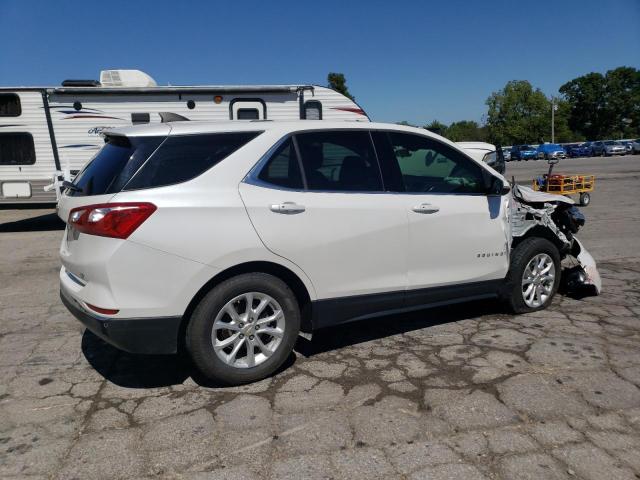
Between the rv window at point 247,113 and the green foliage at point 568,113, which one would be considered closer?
the rv window at point 247,113

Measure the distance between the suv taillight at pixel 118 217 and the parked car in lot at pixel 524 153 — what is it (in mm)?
54125

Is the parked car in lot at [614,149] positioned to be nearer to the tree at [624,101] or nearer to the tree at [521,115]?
the tree at [521,115]

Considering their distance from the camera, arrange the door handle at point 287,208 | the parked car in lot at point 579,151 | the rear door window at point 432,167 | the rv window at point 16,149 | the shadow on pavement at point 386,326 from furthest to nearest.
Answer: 1. the parked car in lot at point 579,151
2. the rv window at point 16,149
3. the shadow on pavement at point 386,326
4. the rear door window at point 432,167
5. the door handle at point 287,208

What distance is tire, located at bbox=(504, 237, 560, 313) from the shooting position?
4699 millimetres

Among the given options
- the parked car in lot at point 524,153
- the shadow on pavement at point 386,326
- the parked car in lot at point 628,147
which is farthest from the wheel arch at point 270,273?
the parked car in lot at point 628,147

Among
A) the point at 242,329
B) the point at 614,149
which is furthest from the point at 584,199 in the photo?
the point at 614,149

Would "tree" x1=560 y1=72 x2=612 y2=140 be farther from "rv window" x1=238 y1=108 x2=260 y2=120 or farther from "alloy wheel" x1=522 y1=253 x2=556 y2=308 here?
"alloy wheel" x1=522 y1=253 x2=556 y2=308

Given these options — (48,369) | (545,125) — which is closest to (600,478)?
(48,369)

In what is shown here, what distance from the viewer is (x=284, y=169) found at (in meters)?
3.64

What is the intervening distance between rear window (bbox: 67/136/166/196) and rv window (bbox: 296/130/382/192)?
1014 mm

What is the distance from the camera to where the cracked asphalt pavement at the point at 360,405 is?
8.84ft

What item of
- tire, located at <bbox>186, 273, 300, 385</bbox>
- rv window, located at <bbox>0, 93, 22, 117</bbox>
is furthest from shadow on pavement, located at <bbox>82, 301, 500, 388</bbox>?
rv window, located at <bbox>0, 93, 22, 117</bbox>

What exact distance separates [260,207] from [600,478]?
2.36 metres

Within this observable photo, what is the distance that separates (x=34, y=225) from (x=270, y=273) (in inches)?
390
